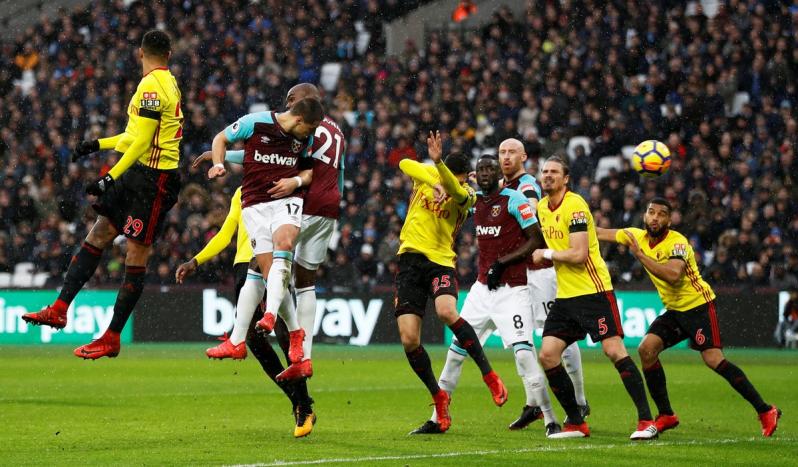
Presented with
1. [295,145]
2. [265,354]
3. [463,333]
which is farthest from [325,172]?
[463,333]

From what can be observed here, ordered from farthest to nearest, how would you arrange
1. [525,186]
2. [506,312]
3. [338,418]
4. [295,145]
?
1. [338,418]
2. [525,186]
3. [506,312]
4. [295,145]

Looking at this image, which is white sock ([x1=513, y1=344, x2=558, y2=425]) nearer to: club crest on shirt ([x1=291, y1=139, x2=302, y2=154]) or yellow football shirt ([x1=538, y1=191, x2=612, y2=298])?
yellow football shirt ([x1=538, y1=191, x2=612, y2=298])

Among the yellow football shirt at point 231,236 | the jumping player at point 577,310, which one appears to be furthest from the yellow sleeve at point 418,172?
the yellow football shirt at point 231,236

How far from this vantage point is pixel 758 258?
2108 centimetres

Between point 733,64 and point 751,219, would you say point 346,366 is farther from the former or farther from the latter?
point 733,64

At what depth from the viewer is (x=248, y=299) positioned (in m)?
10.0

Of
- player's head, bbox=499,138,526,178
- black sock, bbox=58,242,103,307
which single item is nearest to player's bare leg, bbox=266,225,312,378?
black sock, bbox=58,242,103,307

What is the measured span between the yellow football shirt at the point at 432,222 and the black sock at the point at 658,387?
1.94 metres

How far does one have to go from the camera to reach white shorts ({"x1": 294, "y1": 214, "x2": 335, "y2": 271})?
10.3 m

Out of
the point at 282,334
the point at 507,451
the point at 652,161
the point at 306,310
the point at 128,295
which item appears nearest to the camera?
the point at 507,451

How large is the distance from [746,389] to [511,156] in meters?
2.84

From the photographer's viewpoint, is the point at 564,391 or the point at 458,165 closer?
the point at 564,391

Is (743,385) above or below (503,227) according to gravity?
below

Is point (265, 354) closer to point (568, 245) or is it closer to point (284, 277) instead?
point (284, 277)
